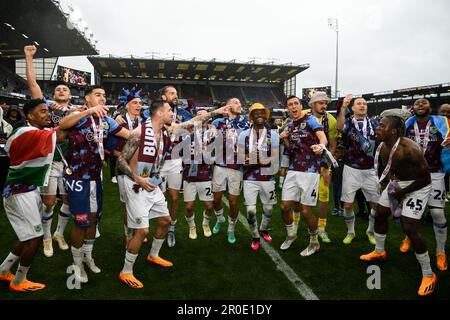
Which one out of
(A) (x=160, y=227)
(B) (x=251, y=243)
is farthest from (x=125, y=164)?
(B) (x=251, y=243)

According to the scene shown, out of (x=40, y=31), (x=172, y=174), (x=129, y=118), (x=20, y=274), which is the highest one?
(x=40, y=31)

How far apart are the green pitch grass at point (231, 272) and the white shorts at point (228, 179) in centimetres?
95

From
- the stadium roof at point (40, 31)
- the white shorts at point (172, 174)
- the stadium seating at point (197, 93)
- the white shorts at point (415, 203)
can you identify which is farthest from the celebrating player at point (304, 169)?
the stadium seating at point (197, 93)

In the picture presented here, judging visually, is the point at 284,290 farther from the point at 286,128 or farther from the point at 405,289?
the point at 286,128

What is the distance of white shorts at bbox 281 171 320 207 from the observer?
16.0ft

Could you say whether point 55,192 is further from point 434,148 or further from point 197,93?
point 197,93

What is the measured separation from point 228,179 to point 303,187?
57.3 inches

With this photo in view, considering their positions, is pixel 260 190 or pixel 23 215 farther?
pixel 260 190

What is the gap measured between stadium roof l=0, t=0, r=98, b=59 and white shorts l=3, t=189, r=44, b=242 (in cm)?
2167

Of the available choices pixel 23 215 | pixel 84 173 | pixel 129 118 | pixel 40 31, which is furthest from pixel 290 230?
pixel 40 31

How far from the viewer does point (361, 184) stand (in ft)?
18.1

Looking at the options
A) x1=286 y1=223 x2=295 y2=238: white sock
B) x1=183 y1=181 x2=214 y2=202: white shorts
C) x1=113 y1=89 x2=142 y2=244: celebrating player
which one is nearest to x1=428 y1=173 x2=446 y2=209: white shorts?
x1=286 y1=223 x2=295 y2=238: white sock
